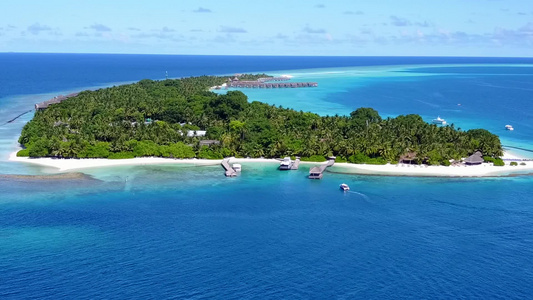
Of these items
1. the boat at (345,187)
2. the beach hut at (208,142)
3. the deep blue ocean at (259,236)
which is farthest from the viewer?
the beach hut at (208,142)

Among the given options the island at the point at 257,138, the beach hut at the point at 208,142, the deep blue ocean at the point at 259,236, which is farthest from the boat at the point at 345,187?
the beach hut at the point at 208,142

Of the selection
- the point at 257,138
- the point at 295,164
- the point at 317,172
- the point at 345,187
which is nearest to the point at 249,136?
the point at 257,138

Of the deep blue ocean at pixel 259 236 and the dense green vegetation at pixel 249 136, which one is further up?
the dense green vegetation at pixel 249 136

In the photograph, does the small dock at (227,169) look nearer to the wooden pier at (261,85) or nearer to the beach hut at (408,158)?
the beach hut at (408,158)

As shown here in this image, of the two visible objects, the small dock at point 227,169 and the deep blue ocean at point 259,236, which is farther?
the small dock at point 227,169

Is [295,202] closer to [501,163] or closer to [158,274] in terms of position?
[158,274]

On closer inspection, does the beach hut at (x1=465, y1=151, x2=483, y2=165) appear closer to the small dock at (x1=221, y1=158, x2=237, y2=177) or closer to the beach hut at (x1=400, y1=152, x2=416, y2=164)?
the beach hut at (x1=400, y1=152, x2=416, y2=164)

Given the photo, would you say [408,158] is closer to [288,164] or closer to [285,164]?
[288,164]

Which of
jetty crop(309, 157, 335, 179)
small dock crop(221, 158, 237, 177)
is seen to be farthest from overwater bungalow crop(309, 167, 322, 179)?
small dock crop(221, 158, 237, 177)
